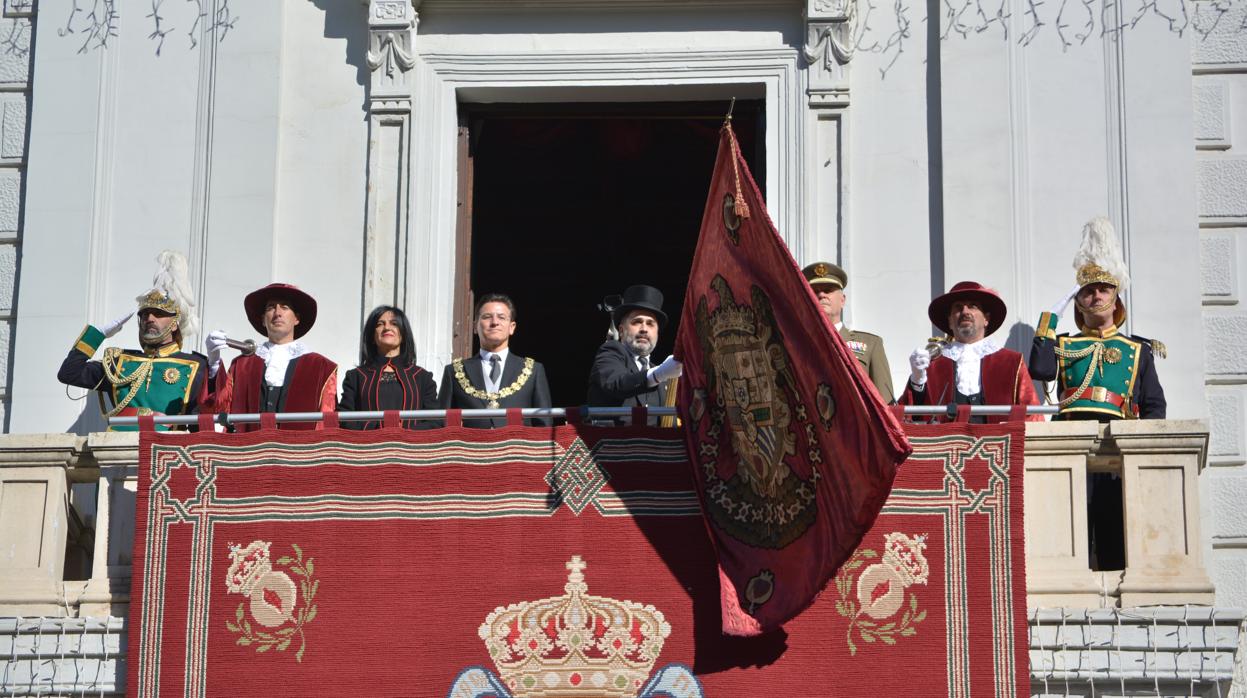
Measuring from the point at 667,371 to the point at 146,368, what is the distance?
11.6 ft

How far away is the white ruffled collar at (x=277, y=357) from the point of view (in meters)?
14.4

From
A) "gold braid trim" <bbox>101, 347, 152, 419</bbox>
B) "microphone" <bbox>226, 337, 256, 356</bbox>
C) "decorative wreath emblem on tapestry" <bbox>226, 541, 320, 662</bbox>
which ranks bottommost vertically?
"decorative wreath emblem on tapestry" <bbox>226, 541, 320, 662</bbox>

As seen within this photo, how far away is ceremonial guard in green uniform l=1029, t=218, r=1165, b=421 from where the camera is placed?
14.4 meters

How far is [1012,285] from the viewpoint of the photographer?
15.4 metres

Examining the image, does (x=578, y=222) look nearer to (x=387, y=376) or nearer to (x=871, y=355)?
(x=871, y=355)

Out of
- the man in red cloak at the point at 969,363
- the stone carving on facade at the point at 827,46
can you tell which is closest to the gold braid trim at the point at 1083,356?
the man in red cloak at the point at 969,363

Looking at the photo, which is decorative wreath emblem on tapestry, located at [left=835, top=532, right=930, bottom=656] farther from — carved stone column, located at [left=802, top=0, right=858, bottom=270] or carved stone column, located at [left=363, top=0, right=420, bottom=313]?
carved stone column, located at [left=363, top=0, right=420, bottom=313]

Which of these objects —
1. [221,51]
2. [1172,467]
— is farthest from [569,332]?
[1172,467]

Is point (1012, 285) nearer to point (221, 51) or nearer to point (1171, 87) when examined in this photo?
point (1171, 87)

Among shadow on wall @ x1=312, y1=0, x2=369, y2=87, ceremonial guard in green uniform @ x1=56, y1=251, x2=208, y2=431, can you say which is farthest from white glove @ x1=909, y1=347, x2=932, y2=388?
shadow on wall @ x1=312, y1=0, x2=369, y2=87

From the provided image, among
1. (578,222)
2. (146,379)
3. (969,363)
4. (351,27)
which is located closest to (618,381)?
(969,363)

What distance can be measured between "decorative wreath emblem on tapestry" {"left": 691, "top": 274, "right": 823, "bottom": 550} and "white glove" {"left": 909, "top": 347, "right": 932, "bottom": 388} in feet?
4.89

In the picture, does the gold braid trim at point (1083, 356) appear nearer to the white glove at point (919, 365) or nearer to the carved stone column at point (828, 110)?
the white glove at point (919, 365)

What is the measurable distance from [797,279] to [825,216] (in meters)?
3.50
